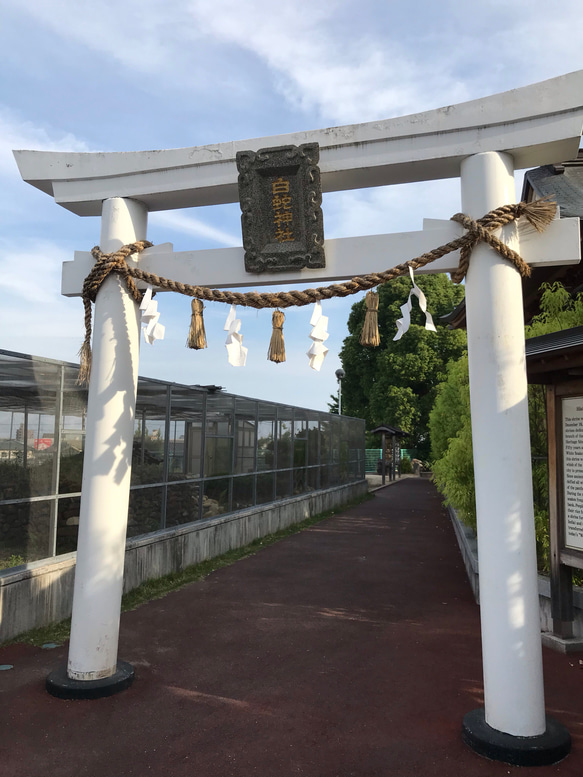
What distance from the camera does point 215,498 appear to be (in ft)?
35.1

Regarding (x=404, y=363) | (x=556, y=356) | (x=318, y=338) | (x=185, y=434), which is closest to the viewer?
(x=318, y=338)

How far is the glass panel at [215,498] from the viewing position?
10.4 metres

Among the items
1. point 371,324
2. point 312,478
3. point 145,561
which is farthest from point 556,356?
point 312,478

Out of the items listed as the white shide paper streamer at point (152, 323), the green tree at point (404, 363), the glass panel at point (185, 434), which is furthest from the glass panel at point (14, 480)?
the green tree at point (404, 363)

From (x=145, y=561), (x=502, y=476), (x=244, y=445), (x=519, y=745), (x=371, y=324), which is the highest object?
(x=371, y=324)

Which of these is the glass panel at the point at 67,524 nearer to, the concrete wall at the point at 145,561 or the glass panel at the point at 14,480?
the concrete wall at the point at 145,561

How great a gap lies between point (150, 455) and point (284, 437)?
6261 millimetres

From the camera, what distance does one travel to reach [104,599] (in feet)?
14.8

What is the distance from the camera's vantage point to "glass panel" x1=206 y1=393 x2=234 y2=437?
10.6m

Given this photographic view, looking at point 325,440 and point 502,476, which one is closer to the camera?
point 502,476

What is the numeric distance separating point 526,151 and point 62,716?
513 cm

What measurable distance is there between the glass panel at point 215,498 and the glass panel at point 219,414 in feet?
3.05

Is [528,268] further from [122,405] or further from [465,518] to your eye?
[465,518]

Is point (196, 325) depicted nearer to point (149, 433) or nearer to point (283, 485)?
point (149, 433)
